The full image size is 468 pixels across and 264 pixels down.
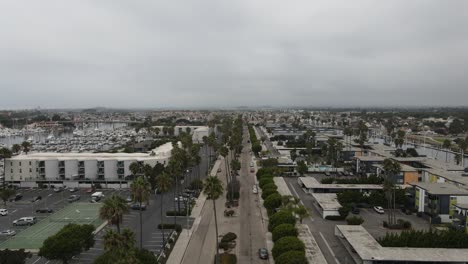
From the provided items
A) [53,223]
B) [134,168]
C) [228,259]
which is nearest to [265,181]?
[134,168]

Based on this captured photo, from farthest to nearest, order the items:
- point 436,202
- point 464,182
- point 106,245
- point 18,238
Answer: point 464,182 < point 436,202 < point 18,238 < point 106,245

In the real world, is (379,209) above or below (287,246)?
below

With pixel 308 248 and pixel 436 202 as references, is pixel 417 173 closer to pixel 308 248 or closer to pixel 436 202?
pixel 436 202

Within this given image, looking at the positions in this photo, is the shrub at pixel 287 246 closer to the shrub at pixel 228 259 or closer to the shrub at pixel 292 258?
the shrub at pixel 292 258

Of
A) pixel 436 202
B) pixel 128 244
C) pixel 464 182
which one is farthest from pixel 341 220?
pixel 128 244

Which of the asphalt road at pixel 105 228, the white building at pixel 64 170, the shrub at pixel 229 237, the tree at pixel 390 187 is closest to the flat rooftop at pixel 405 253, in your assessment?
the tree at pixel 390 187

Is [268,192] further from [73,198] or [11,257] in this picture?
[11,257]
